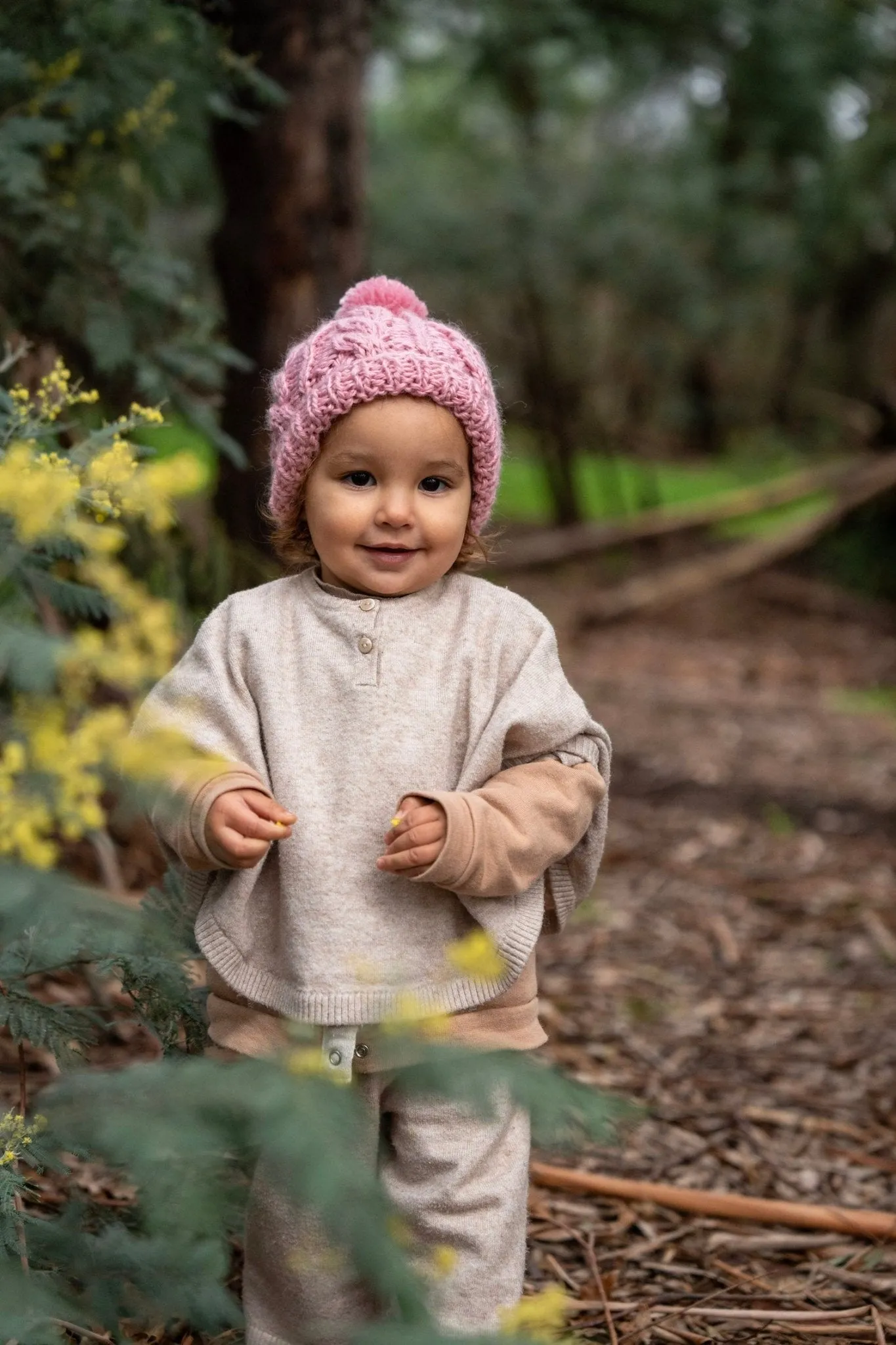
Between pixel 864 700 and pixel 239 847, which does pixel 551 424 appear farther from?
pixel 239 847

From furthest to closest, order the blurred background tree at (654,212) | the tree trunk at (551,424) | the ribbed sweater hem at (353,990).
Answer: the tree trunk at (551,424) < the blurred background tree at (654,212) < the ribbed sweater hem at (353,990)

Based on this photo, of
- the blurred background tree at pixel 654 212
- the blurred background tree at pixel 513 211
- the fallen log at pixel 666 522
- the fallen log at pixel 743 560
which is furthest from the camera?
the fallen log at pixel 666 522

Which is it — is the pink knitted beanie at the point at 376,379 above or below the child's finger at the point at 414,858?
above

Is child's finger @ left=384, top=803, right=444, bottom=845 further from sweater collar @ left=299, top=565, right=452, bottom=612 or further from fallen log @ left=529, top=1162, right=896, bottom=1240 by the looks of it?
fallen log @ left=529, top=1162, right=896, bottom=1240

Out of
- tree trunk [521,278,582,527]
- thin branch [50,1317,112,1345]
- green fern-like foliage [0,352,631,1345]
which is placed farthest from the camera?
tree trunk [521,278,582,527]

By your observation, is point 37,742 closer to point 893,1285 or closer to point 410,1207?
point 410,1207

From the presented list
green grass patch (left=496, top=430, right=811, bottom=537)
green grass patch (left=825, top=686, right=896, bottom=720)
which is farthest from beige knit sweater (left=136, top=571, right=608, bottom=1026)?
green grass patch (left=496, top=430, right=811, bottom=537)

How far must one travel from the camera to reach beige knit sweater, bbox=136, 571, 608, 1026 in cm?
176

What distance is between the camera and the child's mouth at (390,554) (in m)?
1.83

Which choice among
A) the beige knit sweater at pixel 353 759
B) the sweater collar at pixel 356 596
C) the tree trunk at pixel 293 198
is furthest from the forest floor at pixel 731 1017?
the tree trunk at pixel 293 198

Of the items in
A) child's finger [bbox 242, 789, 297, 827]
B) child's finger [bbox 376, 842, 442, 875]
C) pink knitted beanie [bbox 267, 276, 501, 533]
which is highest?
pink knitted beanie [bbox 267, 276, 501, 533]

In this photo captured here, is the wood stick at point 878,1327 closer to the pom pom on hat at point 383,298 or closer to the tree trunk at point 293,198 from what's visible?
the pom pom on hat at point 383,298

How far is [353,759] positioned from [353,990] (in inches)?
11.4

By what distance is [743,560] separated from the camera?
8.51 m
